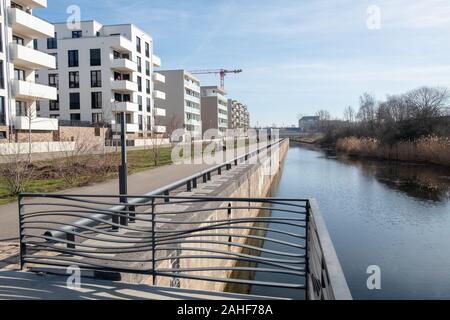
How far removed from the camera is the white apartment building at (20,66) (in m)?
28.4

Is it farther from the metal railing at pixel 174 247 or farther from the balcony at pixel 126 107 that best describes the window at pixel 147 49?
the metal railing at pixel 174 247

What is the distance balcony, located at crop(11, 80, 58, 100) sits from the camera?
2944 centimetres

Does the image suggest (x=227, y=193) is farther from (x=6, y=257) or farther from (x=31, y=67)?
(x=31, y=67)

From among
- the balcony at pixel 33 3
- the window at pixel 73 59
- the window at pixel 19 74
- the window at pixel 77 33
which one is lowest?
the window at pixel 19 74

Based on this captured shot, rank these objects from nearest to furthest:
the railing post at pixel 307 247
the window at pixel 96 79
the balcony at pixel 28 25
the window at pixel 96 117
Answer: the railing post at pixel 307 247, the balcony at pixel 28 25, the window at pixel 96 117, the window at pixel 96 79

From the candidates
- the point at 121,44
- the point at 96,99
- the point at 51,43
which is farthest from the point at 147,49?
the point at 96,99

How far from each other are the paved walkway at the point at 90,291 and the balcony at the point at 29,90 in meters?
28.6

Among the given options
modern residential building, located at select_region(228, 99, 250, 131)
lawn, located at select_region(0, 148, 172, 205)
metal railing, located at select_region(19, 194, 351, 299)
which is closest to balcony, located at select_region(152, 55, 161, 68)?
lawn, located at select_region(0, 148, 172, 205)

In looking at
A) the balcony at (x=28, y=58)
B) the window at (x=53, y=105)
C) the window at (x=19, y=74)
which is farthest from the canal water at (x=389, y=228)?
the window at (x=53, y=105)

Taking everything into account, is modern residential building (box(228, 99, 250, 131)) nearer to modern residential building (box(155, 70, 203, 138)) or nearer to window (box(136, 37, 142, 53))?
modern residential building (box(155, 70, 203, 138))
